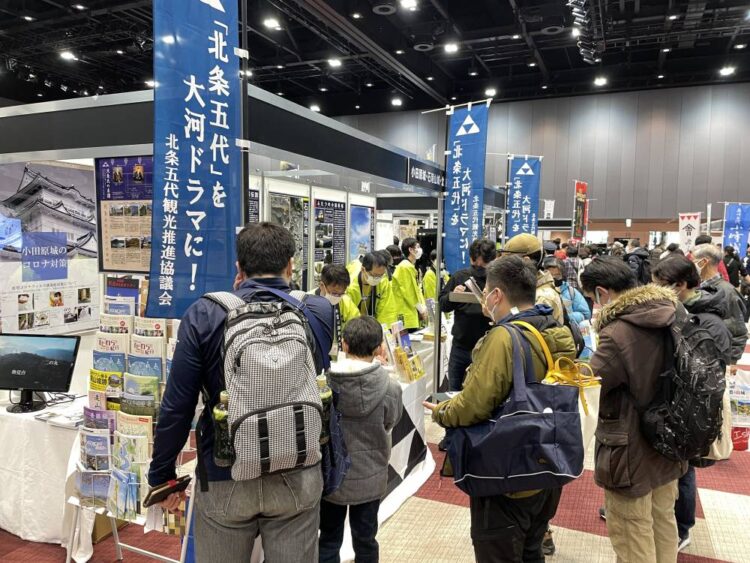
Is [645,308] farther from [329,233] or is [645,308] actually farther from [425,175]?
[329,233]

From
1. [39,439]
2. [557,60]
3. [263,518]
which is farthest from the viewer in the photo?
[557,60]

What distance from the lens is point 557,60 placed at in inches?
543

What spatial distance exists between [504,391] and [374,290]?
9.98 feet

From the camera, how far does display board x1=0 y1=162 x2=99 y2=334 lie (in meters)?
3.71

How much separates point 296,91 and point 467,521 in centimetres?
1470

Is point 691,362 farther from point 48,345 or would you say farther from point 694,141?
point 694,141

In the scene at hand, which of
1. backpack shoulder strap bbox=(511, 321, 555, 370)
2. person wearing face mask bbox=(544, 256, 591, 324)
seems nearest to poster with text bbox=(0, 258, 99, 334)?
backpack shoulder strap bbox=(511, 321, 555, 370)

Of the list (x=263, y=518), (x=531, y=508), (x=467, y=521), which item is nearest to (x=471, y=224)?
(x=467, y=521)

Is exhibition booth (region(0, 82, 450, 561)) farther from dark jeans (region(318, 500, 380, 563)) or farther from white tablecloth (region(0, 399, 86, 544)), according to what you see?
dark jeans (region(318, 500, 380, 563))

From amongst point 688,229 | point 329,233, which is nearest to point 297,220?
point 329,233

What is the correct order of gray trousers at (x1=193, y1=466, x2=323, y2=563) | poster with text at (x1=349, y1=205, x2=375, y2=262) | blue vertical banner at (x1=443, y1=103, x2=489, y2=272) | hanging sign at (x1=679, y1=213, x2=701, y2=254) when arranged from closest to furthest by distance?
gray trousers at (x1=193, y1=466, x2=323, y2=563) < blue vertical banner at (x1=443, y1=103, x2=489, y2=272) < poster with text at (x1=349, y1=205, x2=375, y2=262) < hanging sign at (x1=679, y1=213, x2=701, y2=254)

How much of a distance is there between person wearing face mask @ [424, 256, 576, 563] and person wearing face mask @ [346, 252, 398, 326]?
2.38m

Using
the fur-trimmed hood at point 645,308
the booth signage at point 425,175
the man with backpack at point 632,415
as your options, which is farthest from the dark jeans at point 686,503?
→ the booth signage at point 425,175

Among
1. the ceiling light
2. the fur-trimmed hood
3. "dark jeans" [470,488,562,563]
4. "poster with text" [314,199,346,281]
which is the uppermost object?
the ceiling light
